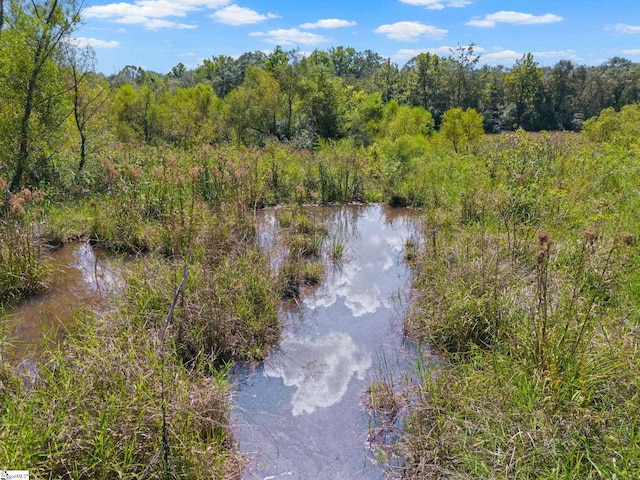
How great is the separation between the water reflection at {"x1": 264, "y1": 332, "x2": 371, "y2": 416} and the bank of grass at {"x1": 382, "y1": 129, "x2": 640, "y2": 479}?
65 centimetres

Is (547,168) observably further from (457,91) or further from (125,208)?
(457,91)

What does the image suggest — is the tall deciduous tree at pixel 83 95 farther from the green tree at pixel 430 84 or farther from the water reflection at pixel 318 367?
the green tree at pixel 430 84

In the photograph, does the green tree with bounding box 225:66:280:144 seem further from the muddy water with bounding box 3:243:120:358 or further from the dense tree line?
the muddy water with bounding box 3:243:120:358

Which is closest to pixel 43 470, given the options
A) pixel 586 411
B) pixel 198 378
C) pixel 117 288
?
pixel 198 378

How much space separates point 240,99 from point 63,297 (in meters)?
19.3

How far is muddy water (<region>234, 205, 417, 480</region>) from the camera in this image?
2975 mm

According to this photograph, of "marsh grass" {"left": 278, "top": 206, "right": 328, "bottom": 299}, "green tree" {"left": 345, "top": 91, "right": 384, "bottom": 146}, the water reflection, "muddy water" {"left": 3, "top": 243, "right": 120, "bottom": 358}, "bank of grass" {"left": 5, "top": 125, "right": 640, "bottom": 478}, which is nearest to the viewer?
"bank of grass" {"left": 5, "top": 125, "right": 640, "bottom": 478}

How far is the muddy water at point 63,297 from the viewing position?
420cm

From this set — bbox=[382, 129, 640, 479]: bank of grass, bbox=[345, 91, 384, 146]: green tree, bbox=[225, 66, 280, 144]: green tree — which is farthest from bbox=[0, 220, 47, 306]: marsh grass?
bbox=[345, 91, 384, 146]: green tree

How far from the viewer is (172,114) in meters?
23.1

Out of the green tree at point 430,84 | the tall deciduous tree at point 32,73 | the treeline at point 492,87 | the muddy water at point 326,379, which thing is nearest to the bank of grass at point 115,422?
the muddy water at point 326,379

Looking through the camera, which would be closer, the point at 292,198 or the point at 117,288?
the point at 117,288

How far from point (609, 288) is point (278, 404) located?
3.48m

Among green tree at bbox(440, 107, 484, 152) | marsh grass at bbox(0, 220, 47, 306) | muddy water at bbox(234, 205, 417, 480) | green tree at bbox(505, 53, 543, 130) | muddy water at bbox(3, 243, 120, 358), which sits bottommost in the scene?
muddy water at bbox(234, 205, 417, 480)
